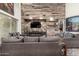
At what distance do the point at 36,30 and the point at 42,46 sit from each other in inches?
180

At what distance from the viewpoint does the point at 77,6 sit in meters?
8.05

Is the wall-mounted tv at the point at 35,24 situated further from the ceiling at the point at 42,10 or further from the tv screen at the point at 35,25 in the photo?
the ceiling at the point at 42,10

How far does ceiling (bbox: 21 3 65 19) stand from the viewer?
8.62 metres

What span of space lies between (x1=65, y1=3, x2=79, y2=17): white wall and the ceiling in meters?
0.27

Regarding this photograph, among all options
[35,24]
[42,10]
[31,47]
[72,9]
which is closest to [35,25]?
[35,24]

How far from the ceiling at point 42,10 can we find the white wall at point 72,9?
0.27 metres

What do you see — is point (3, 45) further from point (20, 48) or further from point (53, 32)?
point (53, 32)

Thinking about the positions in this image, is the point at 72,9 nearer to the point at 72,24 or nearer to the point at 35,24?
the point at 72,24

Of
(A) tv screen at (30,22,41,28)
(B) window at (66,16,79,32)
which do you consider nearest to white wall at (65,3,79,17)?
(B) window at (66,16,79,32)

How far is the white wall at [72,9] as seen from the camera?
26.5 feet

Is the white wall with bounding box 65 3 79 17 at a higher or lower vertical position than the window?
higher

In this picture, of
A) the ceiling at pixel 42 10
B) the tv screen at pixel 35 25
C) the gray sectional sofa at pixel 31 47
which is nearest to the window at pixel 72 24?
the ceiling at pixel 42 10

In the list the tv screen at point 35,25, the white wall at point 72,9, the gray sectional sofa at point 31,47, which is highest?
the white wall at point 72,9

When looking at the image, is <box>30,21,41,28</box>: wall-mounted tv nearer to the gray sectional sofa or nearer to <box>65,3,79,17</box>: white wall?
<box>65,3,79,17</box>: white wall
